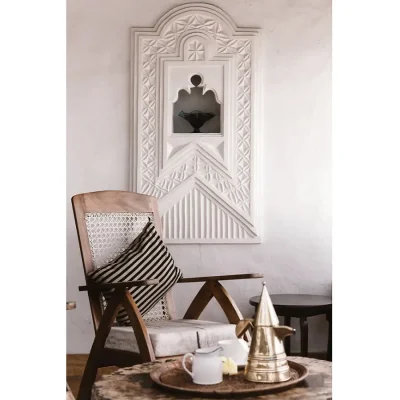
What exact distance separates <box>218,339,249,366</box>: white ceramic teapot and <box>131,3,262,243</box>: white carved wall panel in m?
2.22

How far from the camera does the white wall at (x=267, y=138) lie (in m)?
4.43

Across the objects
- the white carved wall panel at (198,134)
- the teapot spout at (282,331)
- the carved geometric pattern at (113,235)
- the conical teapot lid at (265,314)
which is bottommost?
the teapot spout at (282,331)

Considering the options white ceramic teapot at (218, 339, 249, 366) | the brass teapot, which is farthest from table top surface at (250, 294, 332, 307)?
the brass teapot

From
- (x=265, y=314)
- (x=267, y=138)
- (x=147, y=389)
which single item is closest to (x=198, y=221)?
(x=267, y=138)

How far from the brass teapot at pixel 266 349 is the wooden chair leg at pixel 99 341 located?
1060 millimetres

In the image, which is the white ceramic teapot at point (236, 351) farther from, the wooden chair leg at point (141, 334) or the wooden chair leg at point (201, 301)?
the wooden chair leg at point (201, 301)

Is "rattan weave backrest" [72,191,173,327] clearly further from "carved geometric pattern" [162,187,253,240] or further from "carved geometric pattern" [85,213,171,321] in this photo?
"carved geometric pattern" [162,187,253,240]

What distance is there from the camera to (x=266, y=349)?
2.02 metres

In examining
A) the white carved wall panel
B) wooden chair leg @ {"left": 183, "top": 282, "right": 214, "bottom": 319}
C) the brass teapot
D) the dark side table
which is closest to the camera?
the brass teapot

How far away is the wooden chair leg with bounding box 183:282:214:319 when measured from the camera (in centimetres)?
338

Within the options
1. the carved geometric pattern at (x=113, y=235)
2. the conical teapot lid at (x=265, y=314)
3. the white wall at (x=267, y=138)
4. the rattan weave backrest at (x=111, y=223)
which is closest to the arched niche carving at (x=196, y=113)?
the white wall at (x=267, y=138)

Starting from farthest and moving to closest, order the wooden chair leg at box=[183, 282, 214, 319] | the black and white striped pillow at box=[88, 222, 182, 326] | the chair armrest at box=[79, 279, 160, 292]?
1. the wooden chair leg at box=[183, 282, 214, 319]
2. the black and white striped pillow at box=[88, 222, 182, 326]
3. the chair armrest at box=[79, 279, 160, 292]
